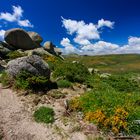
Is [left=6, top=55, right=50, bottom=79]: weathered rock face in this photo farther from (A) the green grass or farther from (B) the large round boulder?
(B) the large round boulder

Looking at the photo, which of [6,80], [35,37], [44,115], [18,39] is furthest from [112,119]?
[35,37]

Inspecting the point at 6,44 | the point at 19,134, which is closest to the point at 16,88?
the point at 19,134

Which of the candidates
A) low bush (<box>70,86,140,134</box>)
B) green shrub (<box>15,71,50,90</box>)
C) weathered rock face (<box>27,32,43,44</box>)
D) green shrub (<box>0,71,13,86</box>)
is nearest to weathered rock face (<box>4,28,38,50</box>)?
weathered rock face (<box>27,32,43,44</box>)

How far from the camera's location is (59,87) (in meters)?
20.2

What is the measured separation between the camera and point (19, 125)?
13.6m

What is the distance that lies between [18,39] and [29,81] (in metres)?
25.8

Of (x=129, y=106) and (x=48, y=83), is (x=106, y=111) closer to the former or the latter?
(x=129, y=106)

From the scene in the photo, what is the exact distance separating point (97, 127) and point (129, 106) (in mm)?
3046

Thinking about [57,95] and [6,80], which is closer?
[57,95]

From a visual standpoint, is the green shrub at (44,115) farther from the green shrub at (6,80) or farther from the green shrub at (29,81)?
the green shrub at (6,80)

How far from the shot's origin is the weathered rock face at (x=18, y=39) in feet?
136

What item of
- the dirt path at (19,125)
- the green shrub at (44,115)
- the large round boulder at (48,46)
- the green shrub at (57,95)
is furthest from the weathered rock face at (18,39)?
the green shrub at (44,115)

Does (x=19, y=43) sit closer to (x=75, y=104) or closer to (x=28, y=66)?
(x=28, y=66)

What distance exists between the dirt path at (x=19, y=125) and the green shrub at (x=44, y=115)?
0.41m
